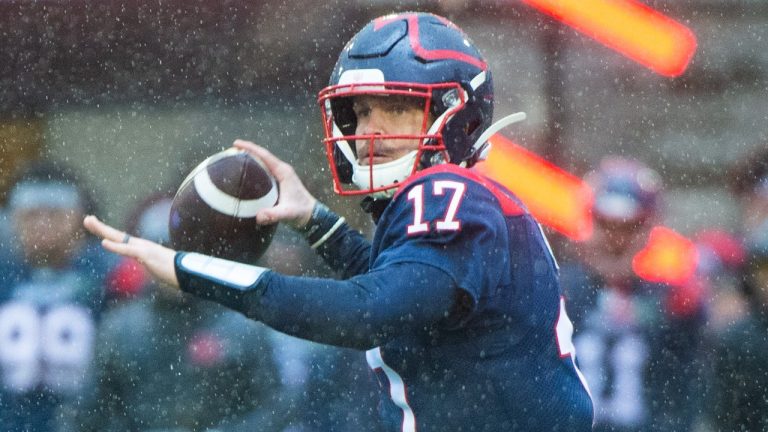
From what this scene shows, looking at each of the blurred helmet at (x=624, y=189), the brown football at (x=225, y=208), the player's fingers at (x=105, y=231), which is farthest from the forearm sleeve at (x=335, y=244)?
the blurred helmet at (x=624, y=189)

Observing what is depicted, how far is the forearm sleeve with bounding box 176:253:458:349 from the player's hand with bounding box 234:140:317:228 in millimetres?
653

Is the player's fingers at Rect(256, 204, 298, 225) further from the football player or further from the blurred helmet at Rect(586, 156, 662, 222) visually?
the blurred helmet at Rect(586, 156, 662, 222)

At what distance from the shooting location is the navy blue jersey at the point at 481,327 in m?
1.81

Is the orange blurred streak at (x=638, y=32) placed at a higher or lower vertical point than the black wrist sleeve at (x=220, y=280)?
lower

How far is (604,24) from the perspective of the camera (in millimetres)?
4105

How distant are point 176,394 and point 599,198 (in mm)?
1764

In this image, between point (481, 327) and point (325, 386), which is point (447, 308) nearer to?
point (481, 327)

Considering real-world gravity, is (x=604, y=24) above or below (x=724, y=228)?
above

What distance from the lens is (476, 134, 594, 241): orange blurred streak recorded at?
399 cm

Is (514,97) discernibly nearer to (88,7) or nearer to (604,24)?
(604,24)

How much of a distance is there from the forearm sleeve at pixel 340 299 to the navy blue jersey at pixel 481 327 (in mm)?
43

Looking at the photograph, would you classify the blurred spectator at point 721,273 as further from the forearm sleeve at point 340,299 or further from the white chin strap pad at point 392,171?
the forearm sleeve at point 340,299

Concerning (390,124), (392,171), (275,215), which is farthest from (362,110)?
(275,215)

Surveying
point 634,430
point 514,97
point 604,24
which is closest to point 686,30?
point 604,24
